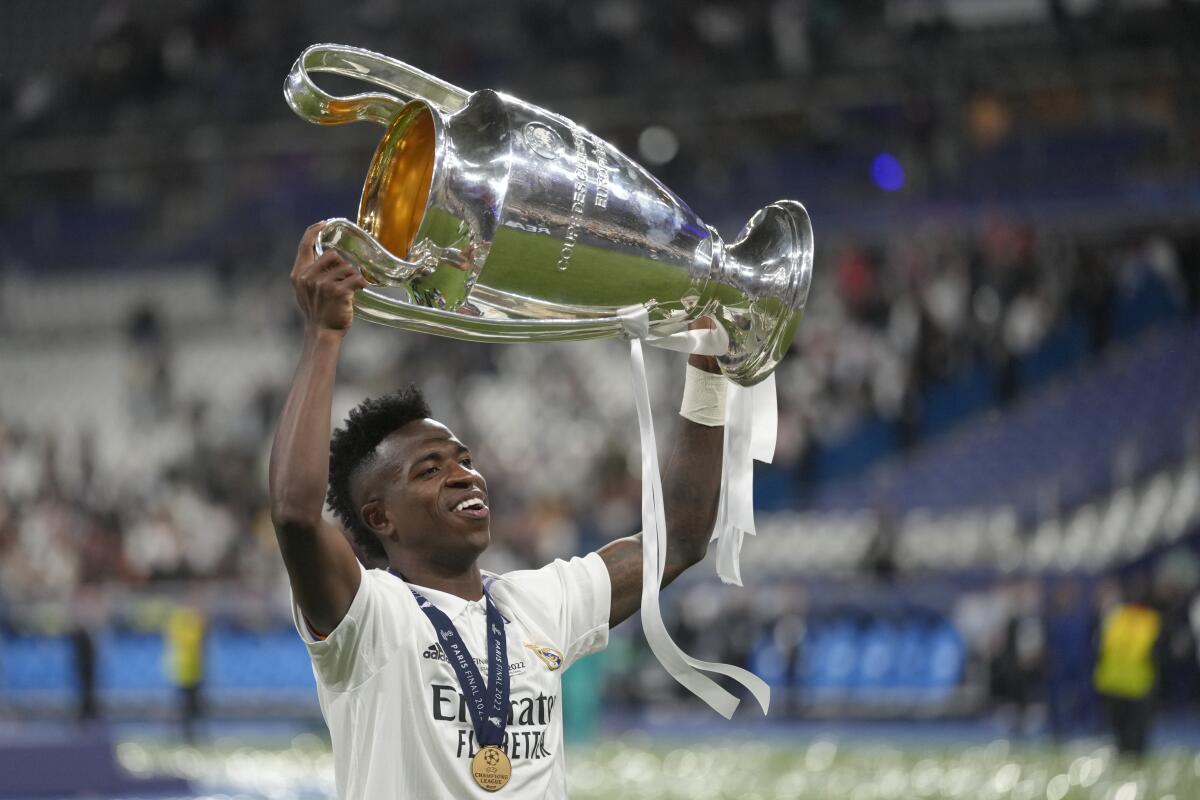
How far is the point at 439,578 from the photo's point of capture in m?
3.25

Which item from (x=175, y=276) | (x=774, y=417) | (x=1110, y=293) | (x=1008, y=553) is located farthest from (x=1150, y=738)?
(x=175, y=276)

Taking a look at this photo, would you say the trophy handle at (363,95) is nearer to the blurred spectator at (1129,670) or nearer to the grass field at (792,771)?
the grass field at (792,771)

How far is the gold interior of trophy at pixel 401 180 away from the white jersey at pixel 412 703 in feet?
1.97

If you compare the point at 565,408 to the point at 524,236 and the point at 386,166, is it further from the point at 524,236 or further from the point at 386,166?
the point at 524,236

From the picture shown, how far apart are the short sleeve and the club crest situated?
0.19 feet

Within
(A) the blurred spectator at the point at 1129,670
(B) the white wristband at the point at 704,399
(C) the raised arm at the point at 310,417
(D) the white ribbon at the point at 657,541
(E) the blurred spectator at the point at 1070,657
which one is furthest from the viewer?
(E) the blurred spectator at the point at 1070,657

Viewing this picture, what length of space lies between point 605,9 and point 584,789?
469 inches

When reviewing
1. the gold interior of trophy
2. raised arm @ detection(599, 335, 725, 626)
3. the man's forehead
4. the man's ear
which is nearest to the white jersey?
the man's ear

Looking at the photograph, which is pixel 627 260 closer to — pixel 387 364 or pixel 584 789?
pixel 584 789

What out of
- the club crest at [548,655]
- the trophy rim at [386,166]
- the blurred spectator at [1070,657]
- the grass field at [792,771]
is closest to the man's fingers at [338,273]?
the trophy rim at [386,166]

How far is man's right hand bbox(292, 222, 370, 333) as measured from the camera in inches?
109

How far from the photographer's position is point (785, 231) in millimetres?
3248

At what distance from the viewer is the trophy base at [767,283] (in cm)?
320

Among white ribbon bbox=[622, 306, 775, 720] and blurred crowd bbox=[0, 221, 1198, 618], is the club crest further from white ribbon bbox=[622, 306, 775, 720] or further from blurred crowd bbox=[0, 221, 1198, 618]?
blurred crowd bbox=[0, 221, 1198, 618]
